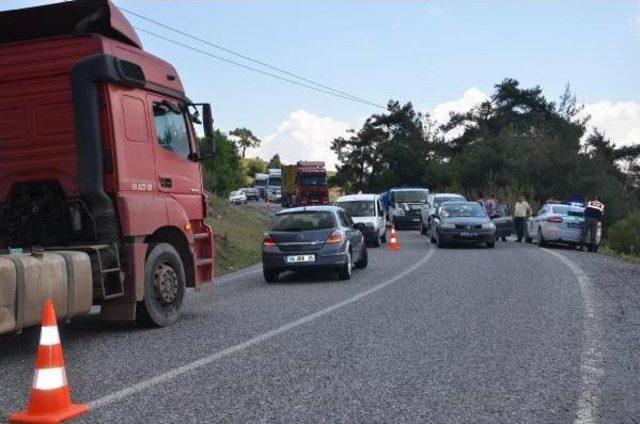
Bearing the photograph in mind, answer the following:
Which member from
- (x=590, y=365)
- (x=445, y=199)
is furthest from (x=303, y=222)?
(x=445, y=199)

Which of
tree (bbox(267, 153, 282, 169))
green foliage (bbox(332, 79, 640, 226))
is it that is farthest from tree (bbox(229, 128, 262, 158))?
green foliage (bbox(332, 79, 640, 226))

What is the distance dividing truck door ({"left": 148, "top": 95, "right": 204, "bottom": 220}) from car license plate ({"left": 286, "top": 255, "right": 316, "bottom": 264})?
3737mm

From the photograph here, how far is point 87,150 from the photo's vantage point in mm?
7312

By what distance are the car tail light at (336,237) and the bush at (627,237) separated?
45.0ft

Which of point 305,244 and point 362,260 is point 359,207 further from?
point 305,244

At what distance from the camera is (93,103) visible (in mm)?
7340

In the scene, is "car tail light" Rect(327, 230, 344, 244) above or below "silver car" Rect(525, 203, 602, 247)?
above

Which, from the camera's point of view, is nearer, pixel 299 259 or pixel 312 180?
pixel 299 259

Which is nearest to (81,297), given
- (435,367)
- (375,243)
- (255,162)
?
(435,367)

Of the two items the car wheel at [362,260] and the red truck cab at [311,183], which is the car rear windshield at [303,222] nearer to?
the car wheel at [362,260]

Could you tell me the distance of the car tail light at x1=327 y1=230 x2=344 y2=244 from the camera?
1288 centimetres

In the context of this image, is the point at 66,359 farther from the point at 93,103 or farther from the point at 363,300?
the point at 363,300

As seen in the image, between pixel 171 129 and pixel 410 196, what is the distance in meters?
26.2

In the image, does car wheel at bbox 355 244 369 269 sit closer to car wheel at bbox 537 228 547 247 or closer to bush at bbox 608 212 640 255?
car wheel at bbox 537 228 547 247
